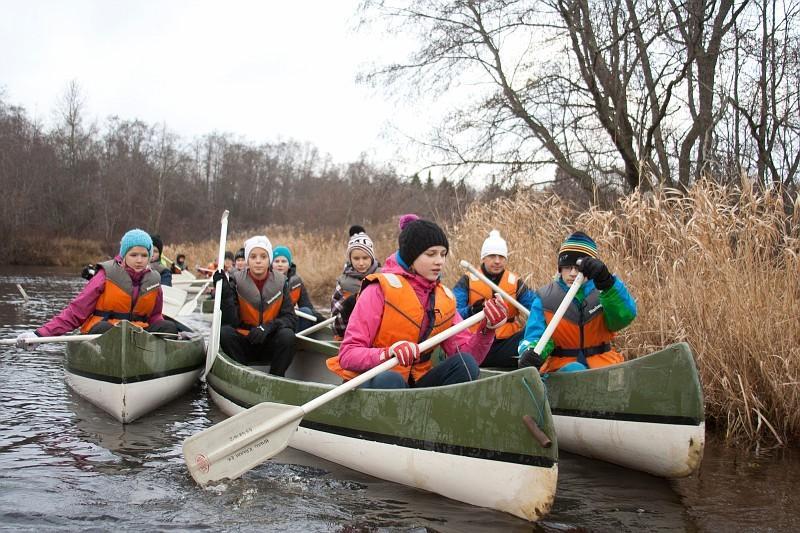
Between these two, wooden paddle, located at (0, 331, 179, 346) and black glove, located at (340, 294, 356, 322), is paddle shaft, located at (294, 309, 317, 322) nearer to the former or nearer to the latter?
black glove, located at (340, 294, 356, 322)

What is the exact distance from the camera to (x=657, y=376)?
3504 mm

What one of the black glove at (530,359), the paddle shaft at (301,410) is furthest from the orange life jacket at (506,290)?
the paddle shaft at (301,410)

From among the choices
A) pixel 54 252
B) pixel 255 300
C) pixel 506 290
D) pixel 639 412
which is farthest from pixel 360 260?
pixel 54 252

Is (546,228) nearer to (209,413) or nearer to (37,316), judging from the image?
(209,413)

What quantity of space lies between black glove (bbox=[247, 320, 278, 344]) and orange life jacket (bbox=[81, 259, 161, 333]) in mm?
843

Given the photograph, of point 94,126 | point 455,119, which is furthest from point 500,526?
point 94,126

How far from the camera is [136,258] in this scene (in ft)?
17.2

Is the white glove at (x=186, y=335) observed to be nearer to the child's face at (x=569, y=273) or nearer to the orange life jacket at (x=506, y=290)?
the orange life jacket at (x=506, y=290)

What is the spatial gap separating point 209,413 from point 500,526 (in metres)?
2.91

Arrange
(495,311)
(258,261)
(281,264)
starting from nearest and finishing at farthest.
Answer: (495,311) → (258,261) → (281,264)

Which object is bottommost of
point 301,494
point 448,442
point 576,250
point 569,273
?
point 301,494

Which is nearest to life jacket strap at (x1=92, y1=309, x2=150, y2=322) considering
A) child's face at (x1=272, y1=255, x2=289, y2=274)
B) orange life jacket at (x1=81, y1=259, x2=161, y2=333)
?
orange life jacket at (x1=81, y1=259, x2=161, y2=333)

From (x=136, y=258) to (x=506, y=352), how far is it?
2816mm

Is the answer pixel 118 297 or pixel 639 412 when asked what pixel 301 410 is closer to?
pixel 639 412
